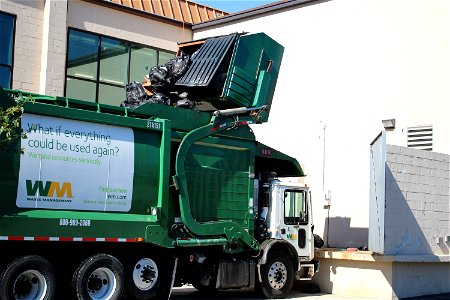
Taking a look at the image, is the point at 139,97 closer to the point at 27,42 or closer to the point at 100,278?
the point at 100,278

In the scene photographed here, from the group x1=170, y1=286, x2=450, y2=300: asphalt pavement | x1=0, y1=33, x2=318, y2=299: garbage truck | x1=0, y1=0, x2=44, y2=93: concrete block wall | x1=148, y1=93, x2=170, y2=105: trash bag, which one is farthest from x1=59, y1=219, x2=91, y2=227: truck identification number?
x1=0, y1=0, x2=44, y2=93: concrete block wall

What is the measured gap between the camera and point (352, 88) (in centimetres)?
1761

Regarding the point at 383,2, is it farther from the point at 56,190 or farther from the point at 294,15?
the point at 56,190

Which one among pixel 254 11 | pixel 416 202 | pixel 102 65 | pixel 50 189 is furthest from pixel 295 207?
pixel 254 11

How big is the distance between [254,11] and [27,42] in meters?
6.96

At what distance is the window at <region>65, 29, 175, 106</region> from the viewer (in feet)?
60.5

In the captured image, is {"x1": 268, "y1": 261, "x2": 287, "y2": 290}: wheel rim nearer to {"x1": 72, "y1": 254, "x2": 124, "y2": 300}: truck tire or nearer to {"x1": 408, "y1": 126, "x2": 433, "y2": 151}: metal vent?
{"x1": 72, "y1": 254, "x2": 124, "y2": 300}: truck tire

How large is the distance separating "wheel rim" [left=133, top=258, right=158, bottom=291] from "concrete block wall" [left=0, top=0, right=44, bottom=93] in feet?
26.7

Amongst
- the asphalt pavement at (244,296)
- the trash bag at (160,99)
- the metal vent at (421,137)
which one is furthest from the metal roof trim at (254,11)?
the asphalt pavement at (244,296)

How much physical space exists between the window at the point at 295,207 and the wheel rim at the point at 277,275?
94 cm

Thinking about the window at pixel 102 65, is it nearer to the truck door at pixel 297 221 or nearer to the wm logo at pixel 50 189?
the truck door at pixel 297 221

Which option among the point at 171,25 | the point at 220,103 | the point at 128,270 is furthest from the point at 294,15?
the point at 128,270

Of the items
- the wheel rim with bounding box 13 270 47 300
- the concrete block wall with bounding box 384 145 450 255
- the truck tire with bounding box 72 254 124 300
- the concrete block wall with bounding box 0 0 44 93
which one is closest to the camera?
the wheel rim with bounding box 13 270 47 300

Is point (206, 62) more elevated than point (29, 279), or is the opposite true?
point (206, 62)
